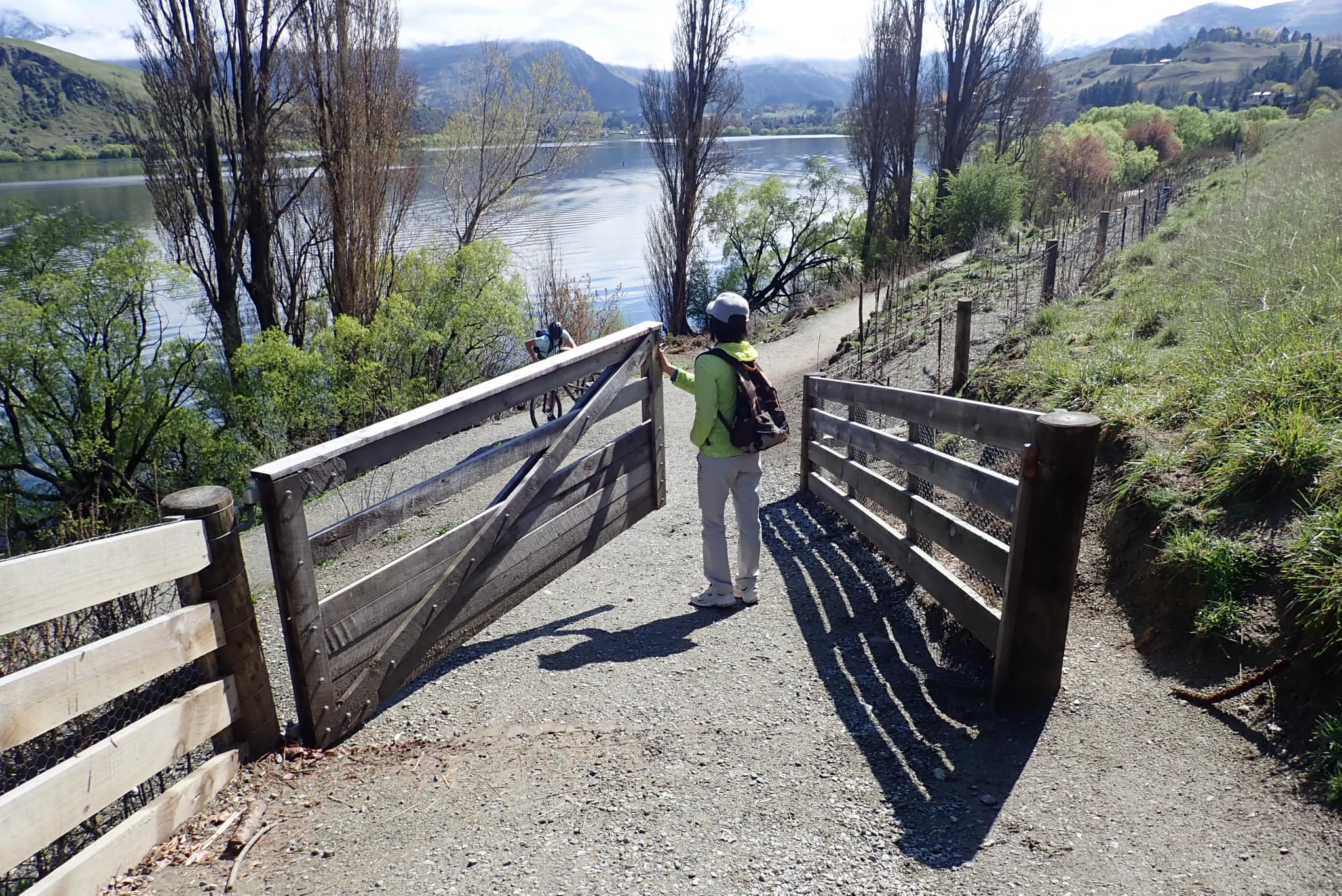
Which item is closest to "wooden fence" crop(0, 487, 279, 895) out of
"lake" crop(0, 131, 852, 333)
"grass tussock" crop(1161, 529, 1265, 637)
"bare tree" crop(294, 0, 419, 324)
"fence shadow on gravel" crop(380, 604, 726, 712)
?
"fence shadow on gravel" crop(380, 604, 726, 712)

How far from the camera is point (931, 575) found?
4586mm

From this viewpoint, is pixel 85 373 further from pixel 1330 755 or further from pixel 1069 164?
pixel 1069 164

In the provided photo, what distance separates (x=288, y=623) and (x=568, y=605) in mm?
2196

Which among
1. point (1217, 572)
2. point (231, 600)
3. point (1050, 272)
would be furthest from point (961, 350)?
point (231, 600)

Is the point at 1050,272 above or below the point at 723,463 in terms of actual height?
above

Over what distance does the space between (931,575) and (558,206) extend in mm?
63629

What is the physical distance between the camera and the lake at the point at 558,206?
3500cm

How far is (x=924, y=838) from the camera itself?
2.96 meters

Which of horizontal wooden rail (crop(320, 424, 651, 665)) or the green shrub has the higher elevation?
the green shrub

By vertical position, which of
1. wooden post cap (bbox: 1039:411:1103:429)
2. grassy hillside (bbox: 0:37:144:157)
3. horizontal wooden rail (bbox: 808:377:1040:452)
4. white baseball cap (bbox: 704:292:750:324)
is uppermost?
grassy hillside (bbox: 0:37:144:157)

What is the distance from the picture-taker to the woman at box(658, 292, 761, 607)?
493 cm

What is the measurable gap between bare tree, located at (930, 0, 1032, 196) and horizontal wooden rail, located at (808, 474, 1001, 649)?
29.3 meters

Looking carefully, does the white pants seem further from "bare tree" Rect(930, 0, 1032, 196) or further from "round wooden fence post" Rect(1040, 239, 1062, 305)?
"bare tree" Rect(930, 0, 1032, 196)

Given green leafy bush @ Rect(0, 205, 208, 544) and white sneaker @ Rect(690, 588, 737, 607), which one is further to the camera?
green leafy bush @ Rect(0, 205, 208, 544)
